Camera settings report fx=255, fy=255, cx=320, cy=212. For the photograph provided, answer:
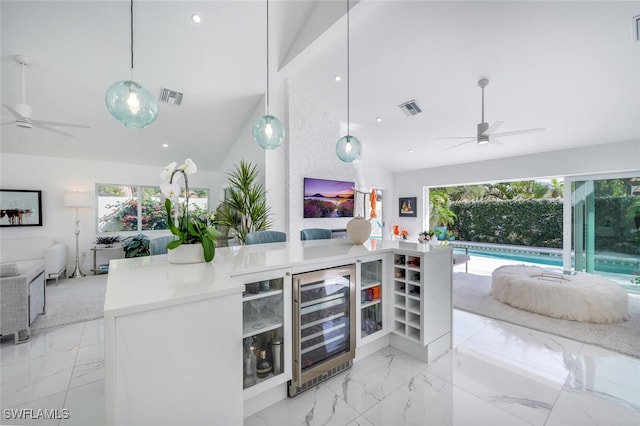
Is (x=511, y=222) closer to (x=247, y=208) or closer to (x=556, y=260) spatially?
(x=556, y=260)

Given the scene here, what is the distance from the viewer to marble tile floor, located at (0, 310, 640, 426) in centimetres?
165

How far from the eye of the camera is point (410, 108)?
15.2ft

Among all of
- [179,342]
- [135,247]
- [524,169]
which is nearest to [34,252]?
[135,247]

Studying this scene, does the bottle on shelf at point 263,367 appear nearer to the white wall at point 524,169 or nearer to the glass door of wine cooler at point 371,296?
the glass door of wine cooler at point 371,296

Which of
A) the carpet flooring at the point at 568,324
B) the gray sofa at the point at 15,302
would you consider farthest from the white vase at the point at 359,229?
the gray sofa at the point at 15,302

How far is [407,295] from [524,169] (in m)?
5.02

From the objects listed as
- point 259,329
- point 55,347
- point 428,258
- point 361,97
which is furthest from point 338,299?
point 361,97

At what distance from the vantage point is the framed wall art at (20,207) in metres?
4.51

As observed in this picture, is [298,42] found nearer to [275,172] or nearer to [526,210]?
[275,172]

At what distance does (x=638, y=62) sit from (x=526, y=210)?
250 inches

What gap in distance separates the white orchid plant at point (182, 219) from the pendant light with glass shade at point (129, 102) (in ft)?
1.48

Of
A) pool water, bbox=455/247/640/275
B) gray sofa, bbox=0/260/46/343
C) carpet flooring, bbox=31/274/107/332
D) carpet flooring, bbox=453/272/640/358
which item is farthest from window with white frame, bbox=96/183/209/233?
pool water, bbox=455/247/640/275

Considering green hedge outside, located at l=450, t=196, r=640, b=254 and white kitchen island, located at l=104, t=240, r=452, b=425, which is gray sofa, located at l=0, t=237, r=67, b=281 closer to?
white kitchen island, located at l=104, t=240, r=452, b=425

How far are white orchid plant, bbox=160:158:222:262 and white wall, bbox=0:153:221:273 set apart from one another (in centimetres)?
504
